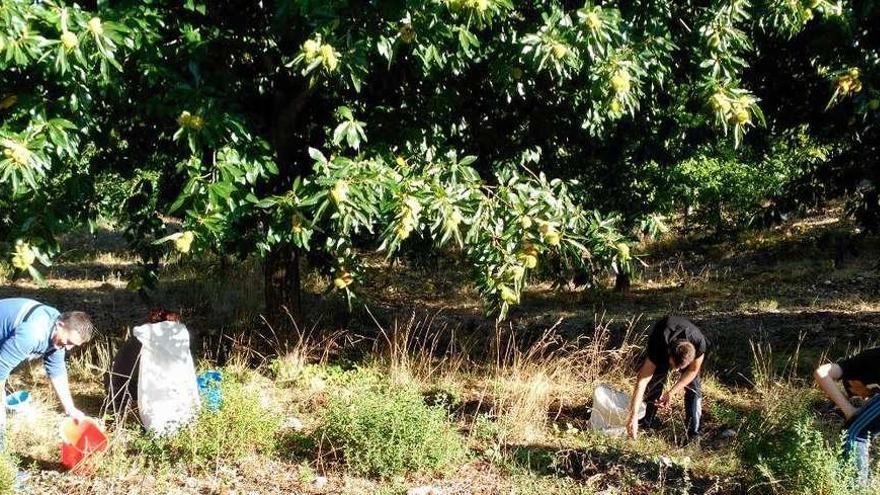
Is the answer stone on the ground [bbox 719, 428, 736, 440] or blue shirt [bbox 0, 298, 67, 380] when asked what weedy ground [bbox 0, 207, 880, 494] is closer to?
stone on the ground [bbox 719, 428, 736, 440]

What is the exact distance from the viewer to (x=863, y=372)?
3713mm

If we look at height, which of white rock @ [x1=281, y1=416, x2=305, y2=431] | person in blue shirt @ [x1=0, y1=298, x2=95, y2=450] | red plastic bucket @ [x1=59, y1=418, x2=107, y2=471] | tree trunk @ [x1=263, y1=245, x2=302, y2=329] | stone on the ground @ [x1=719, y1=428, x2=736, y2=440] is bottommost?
stone on the ground @ [x1=719, y1=428, x2=736, y2=440]

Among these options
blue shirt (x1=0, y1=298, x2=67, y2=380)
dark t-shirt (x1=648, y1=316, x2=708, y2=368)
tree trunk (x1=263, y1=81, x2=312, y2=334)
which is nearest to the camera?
blue shirt (x1=0, y1=298, x2=67, y2=380)

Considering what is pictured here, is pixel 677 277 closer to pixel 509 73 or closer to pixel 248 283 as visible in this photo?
pixel 248 283

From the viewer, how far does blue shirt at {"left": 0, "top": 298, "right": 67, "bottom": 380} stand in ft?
13.0

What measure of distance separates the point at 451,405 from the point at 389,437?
0.98 metres

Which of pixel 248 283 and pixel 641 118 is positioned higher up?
pixel 641 118

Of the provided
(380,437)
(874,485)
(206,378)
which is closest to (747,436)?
(874,485)

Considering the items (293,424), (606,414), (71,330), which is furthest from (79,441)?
(606,414)

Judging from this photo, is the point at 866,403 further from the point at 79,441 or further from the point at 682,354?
the point at 79,441

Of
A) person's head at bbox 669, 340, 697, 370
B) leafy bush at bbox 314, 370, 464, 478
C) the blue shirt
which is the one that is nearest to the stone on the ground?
person's head at bbox 669, 340, 697, 370

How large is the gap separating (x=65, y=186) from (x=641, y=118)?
12.4ft

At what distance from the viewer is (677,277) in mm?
11688

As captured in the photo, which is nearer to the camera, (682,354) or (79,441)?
(79,441)
